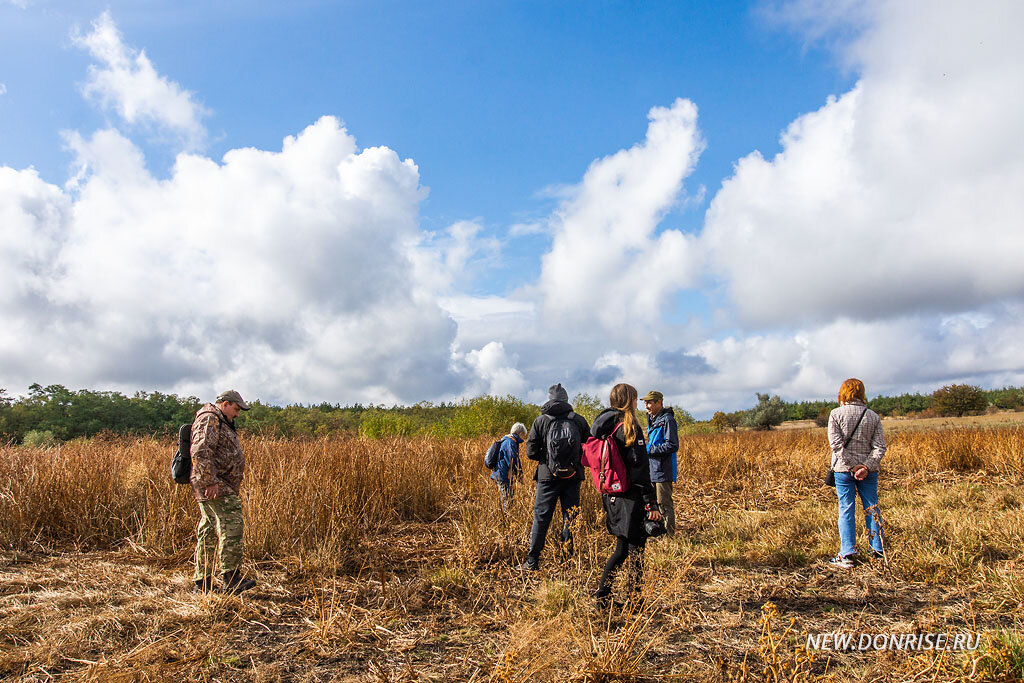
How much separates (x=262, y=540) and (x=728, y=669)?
5068 mm

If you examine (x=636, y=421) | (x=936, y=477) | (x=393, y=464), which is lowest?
(x=936, y=477)

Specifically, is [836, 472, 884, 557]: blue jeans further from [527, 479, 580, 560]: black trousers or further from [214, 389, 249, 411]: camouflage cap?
[214, 389, 249, 411]: camouflage cap

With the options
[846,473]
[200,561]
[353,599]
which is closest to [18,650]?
[200,561]

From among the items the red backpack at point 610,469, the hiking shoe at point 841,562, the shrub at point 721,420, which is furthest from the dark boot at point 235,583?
the shrub at point 721,420

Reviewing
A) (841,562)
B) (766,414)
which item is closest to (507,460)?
(841,562)

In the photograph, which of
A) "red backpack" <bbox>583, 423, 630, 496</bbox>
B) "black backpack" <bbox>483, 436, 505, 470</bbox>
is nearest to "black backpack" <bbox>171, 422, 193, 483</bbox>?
"black backpack" <bbox>483, 436, 505, 470</bbox>

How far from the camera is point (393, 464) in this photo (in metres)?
9.33

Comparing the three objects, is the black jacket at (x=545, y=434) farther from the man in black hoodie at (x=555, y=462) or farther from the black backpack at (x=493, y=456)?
the black backpack at (x=493, y=456)

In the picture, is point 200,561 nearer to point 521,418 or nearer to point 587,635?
point 587,635

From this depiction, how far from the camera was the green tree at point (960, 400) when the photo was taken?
42.4m

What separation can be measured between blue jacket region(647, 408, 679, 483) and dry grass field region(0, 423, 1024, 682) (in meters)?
0.78

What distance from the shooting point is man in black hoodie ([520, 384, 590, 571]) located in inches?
211

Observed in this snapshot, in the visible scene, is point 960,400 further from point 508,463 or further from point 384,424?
point 508,463

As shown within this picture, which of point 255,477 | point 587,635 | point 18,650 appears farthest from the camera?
point 255,477
